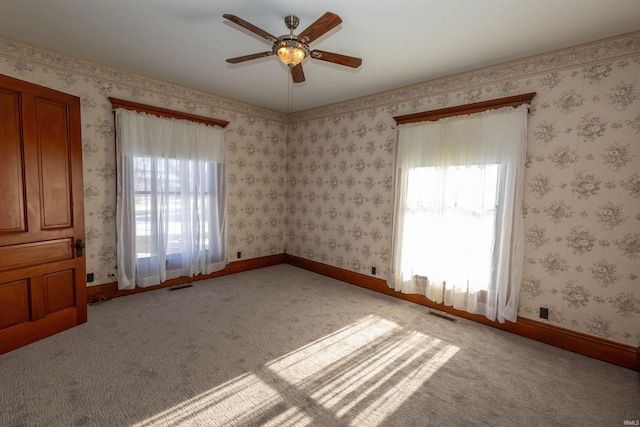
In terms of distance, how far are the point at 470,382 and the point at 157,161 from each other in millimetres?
4070

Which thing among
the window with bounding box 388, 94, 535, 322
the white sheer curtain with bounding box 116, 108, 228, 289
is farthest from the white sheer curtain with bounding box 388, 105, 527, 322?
the white sheer curtain with bounding box 116, 108, 228, 289

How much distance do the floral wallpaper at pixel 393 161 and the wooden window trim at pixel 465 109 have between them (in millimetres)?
110

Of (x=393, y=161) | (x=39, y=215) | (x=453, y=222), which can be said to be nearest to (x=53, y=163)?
(x=39, y=215)

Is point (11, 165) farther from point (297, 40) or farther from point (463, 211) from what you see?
point (463, 211)

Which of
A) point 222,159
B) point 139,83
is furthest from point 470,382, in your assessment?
point 139,83

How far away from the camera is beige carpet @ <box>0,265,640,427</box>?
6.04 feet

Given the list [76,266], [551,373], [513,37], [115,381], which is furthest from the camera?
[76,266]

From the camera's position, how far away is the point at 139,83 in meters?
3.65

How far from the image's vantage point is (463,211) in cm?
324

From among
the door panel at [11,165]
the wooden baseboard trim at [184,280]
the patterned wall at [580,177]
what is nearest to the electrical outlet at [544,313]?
the patterned wall at [580,177]

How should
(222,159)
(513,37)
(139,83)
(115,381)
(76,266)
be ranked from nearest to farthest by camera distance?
1. (115,381)
2. (513,37)
3. (76,266)
4. (139,83)
5. (222,159)

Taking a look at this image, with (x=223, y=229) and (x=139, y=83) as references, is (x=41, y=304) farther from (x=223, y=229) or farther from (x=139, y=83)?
(x=139, y=83)

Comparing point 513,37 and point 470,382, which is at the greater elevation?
point 513,37

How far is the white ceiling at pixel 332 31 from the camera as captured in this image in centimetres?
218
